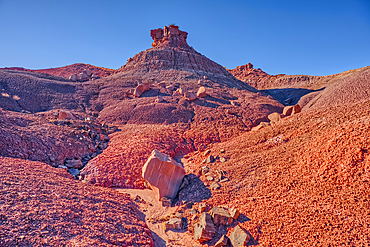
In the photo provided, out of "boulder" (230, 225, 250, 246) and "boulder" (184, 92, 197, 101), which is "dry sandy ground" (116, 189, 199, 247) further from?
"boulder" (184, 92, 197, 101)

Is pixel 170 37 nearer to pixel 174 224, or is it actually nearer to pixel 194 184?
pixel 194 184

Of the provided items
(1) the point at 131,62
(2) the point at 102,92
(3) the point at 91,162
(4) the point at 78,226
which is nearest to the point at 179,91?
(2) the point at 102,92

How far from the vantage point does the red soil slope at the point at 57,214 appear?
3.71 meters

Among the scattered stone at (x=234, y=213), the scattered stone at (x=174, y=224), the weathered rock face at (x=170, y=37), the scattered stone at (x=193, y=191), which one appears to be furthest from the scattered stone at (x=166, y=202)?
the weathered rock face at (x=170, y=37)

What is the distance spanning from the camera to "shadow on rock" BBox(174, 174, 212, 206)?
664 centimetres

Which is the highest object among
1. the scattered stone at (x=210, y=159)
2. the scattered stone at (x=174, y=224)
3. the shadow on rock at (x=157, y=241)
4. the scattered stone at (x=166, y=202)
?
the scattered stone at (x=210, y=159)

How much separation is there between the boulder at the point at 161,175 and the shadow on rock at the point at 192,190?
0.33m

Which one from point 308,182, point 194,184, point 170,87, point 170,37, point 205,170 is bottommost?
point 194,184

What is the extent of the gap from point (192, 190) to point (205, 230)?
1980 mm

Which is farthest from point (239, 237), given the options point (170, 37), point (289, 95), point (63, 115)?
point (170, 37)

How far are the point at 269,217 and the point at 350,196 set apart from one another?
1.84 m

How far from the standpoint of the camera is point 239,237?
15.4 feet

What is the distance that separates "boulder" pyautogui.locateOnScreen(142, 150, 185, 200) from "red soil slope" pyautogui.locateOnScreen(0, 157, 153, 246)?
4.05 feet

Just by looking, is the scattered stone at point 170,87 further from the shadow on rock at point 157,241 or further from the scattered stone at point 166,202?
the shadow on rock at point 157,241
